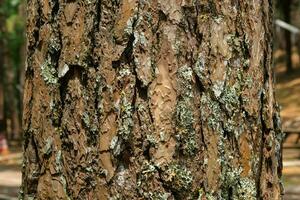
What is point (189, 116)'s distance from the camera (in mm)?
2395

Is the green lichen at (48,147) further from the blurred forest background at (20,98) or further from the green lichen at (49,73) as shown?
the blurred forest background at (20,98)

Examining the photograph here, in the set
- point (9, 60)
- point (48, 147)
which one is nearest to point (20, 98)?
point (9, 60)

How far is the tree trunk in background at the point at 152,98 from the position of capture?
2.38m

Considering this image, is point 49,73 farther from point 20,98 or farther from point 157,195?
point 20,98

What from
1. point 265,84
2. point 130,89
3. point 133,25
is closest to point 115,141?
point 130,89

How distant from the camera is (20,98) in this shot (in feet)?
122

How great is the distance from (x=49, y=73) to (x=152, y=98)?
374 mm

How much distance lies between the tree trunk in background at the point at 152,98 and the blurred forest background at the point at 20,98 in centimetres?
397

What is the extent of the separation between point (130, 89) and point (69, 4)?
34 centimetres

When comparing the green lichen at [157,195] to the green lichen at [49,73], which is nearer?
the green lichen at [157,195]

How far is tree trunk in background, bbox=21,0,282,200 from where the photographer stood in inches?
93.8

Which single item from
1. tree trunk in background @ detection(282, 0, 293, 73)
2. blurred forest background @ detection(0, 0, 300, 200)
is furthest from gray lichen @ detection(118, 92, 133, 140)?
tree trunk in background @ detection(282, 0, 293, 73)

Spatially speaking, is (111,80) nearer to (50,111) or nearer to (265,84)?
(50,111)

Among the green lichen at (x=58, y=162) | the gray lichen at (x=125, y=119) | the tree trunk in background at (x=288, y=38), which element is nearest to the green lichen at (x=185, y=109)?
the gray lichen at (x=125, y=119)
